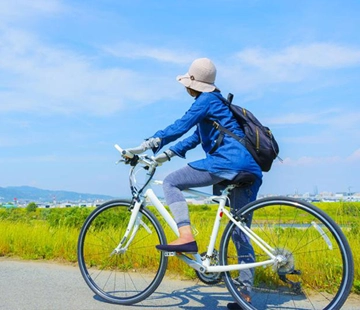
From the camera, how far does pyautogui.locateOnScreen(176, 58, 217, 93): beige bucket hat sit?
4582mm

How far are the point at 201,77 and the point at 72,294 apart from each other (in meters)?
2.38

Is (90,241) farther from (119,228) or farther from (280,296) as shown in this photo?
(280,296)

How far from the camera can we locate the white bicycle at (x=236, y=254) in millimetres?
Result: 4191

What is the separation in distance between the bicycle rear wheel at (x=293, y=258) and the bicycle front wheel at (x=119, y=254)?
0.79 metres

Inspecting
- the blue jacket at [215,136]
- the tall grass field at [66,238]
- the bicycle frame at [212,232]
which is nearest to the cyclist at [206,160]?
the blue jacket at [215,136]

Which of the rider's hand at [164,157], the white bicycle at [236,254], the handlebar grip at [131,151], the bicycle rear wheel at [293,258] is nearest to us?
the bicycle rear wheel at [293,258]

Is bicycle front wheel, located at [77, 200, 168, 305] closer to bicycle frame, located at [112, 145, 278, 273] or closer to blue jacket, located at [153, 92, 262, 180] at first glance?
bicycle frame, located at [112, 145, 278, 273]

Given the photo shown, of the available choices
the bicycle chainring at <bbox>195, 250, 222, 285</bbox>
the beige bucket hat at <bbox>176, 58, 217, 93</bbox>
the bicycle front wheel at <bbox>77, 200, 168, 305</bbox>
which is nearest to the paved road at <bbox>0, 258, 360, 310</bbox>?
the bicycle front wheel at <bbox>77, 200, 168, 305</bbox>

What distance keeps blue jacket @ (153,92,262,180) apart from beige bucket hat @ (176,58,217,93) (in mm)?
95

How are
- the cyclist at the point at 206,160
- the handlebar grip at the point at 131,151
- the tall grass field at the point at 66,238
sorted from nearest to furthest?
the cyclist at the point at 206,160
the handlebar grip at the point at 131,151
the tall grass field at the point at 66,238

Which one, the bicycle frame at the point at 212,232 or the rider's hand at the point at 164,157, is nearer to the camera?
the bicycle frame at the point at 212,232

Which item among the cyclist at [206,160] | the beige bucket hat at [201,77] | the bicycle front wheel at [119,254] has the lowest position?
the bicycle front wheel at [119,254]

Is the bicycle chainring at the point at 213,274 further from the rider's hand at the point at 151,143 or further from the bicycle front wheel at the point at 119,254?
the rider's hand at the point at 151,143

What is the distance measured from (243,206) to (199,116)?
866mm
